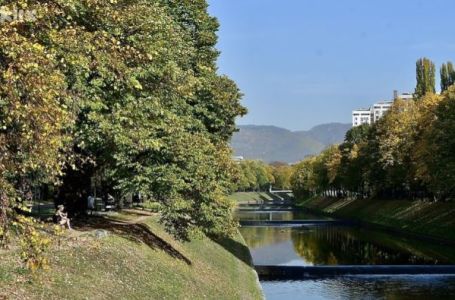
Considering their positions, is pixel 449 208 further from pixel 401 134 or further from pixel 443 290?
pixel 443 290

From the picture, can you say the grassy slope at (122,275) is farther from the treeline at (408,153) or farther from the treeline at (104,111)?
the treeline at (408,153)

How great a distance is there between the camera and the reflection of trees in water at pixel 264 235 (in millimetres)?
71125

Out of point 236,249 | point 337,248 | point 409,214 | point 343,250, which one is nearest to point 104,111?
point 236,249

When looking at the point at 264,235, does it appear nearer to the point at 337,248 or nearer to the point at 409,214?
the point at 337,248

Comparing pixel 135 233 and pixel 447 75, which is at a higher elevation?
pixel 447 75

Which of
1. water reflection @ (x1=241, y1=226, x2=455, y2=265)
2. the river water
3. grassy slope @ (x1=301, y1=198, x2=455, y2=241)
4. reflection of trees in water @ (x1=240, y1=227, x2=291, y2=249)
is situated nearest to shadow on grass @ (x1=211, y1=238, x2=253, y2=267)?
the river water

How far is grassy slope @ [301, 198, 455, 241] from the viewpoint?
6700 centimetres

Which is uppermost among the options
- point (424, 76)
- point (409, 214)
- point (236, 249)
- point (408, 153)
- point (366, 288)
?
point (424, 76)

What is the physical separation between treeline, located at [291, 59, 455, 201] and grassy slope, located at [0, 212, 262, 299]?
32728 millimetres

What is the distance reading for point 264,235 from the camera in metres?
79.9

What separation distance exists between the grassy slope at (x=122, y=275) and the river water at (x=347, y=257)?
7.97m

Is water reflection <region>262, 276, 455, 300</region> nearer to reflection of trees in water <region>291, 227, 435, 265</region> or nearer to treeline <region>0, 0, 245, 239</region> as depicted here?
reflection of trees in water <region>291, 227, 435, 265</region>

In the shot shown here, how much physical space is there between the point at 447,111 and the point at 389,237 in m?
19.5

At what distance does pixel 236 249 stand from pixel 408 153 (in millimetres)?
38366
